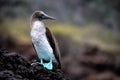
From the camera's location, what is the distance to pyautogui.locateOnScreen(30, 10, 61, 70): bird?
1011 centimetres

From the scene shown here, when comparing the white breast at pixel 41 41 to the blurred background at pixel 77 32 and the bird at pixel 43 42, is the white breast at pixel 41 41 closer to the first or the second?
the bird at pixel 43 42

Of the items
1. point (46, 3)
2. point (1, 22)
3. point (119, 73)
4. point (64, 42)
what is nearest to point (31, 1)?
point (46, 3)

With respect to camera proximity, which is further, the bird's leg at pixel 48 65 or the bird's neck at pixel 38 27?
the bird's neck at pixel 38 27

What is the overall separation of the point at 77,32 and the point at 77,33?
162 mm

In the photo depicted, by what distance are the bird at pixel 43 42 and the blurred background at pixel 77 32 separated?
37.9ft

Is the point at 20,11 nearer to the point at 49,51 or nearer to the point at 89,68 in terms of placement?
the point at 89,68

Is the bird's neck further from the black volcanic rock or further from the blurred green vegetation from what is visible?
the blurred green vegetation

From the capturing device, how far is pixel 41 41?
10.2m

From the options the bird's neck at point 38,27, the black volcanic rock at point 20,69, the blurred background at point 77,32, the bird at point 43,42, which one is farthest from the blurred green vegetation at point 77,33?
the black volcanic rock at point 20,69

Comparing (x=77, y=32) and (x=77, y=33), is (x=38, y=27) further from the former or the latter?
(x=77, y=32)

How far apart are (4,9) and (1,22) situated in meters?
1.38

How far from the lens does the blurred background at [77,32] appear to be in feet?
80.0

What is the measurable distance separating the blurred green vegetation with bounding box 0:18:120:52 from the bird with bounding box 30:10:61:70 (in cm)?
1474

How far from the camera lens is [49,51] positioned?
10.3 m
